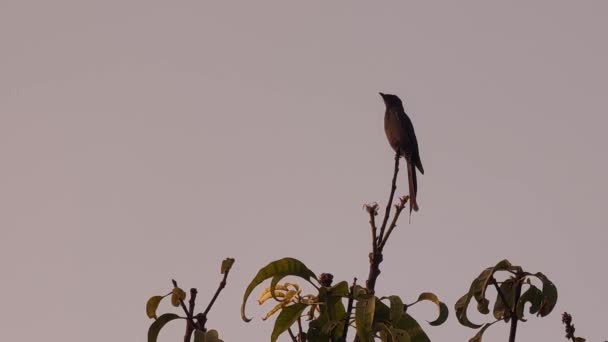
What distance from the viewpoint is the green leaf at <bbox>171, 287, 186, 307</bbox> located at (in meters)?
3.19

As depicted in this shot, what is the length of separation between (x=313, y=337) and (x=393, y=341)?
0.30 m

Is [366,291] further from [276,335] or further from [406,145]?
[406,145]

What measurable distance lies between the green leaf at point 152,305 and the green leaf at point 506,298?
1.22m

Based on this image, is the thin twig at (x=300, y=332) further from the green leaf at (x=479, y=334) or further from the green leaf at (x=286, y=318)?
the green leaf at (x=479, y=334)

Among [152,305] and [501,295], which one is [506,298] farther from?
[152,305]

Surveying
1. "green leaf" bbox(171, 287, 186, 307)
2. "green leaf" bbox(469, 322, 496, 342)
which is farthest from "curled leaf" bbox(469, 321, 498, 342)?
"green leaf" bbox(171, 287, 186, 307)

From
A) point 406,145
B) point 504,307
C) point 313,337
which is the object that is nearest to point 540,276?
point 504,307

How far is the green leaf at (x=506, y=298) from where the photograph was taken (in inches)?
128

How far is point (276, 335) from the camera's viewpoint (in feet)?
10.3

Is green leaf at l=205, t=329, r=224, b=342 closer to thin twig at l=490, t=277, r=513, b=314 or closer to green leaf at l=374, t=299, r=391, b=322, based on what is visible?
green leaf at l=374, t=299, r=391, b=322

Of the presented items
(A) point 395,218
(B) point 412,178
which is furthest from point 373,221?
(B) point 412,178

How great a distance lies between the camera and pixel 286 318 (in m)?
3.20

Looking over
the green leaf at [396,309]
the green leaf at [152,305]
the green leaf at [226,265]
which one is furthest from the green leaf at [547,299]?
the green leaf at [152,305]

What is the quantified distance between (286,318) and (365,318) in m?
0.32
